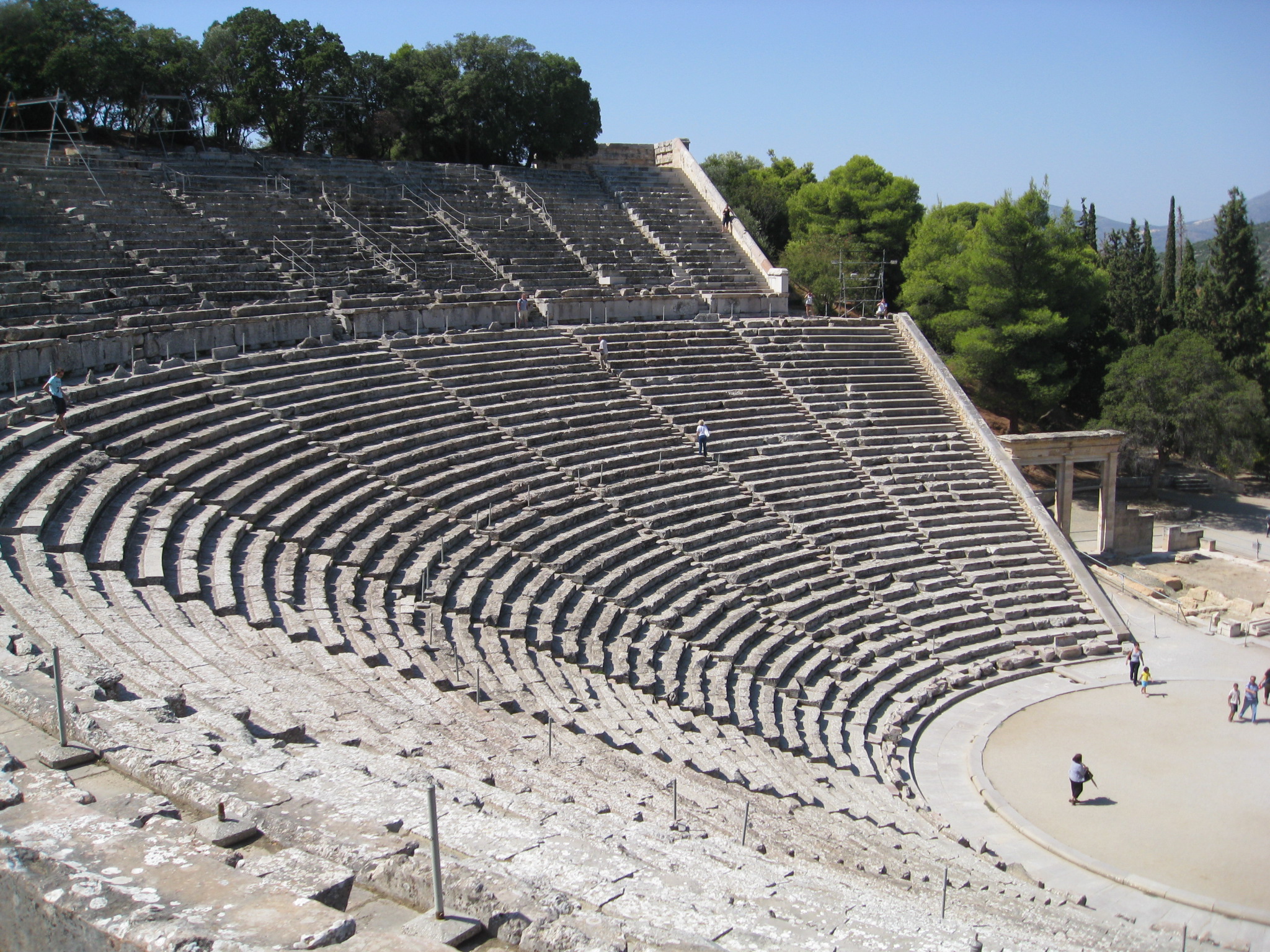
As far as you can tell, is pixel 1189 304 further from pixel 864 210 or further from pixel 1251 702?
pixel 1251 702

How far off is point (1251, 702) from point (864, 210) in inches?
957

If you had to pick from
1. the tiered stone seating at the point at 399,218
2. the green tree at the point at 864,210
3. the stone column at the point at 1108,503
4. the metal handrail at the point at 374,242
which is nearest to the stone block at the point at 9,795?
the tiered stone seating at the point at 399,218

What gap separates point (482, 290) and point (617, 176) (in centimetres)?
1207

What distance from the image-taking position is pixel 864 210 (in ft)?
117

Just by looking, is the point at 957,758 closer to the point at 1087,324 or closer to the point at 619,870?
the point at 619,870

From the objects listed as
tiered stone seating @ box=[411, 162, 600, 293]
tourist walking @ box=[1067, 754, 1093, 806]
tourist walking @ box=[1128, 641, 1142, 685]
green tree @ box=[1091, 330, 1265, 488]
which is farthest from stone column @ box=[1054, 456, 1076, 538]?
tiered stone seating @ box=[411, 162, 600, 293]

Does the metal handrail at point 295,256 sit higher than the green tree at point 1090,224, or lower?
lower

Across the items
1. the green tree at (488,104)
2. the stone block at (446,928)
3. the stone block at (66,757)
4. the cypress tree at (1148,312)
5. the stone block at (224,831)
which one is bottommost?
the stone block at (446,928)

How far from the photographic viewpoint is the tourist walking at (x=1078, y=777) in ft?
41.4

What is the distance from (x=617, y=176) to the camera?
110 ft

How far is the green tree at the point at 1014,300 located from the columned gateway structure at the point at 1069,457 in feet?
17.7

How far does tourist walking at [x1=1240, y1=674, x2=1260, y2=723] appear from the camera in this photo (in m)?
15.3

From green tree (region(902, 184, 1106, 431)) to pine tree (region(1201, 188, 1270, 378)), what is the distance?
841 cm

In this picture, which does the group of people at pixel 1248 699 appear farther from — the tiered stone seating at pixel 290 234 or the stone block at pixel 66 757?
the tiered stone seating at pixel 290 234
